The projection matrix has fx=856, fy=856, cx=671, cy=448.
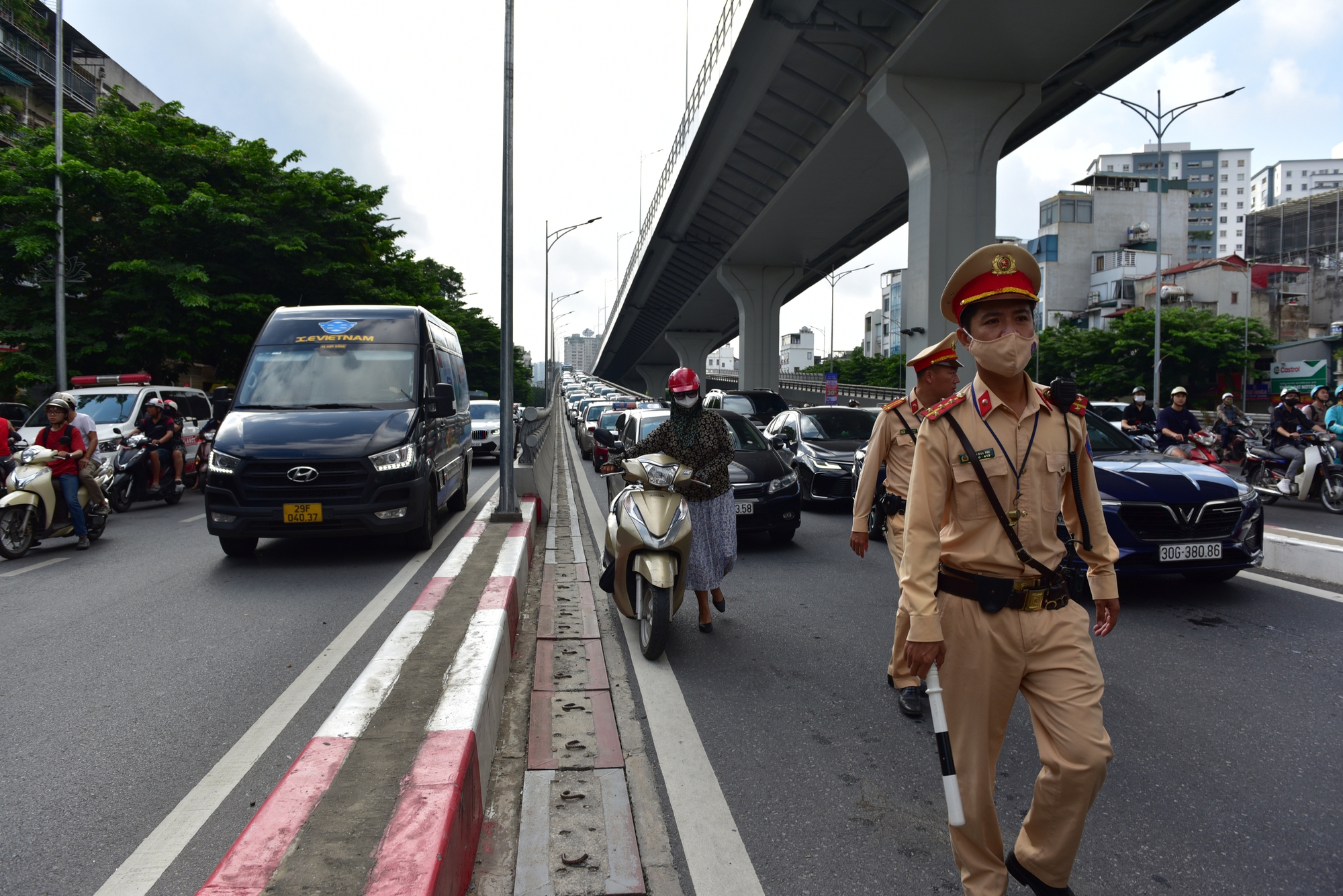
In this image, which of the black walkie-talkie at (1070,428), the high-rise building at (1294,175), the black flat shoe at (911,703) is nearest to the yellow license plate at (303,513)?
the black flat shoe at (911,703)

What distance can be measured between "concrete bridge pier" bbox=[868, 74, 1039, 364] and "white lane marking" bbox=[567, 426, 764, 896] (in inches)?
547

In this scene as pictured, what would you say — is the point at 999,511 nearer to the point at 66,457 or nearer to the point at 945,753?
the point at 945,753

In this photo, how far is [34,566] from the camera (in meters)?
7.95

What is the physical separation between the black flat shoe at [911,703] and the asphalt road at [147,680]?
8.97 ft

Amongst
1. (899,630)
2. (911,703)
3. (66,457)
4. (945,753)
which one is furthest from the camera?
(66,457)

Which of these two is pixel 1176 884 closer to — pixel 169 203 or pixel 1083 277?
pixel 169 203

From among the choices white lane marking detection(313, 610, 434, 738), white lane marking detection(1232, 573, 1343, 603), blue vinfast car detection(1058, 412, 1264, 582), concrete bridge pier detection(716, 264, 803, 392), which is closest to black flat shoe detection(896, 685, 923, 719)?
white lane marking detection(313, 610, 434, 738)

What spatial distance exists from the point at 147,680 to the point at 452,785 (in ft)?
9.52

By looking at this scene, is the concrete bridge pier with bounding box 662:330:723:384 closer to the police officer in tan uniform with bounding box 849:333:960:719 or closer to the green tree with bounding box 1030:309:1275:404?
the green tree with bounding box 1030:309:1275:404

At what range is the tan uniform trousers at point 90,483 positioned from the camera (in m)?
8.96

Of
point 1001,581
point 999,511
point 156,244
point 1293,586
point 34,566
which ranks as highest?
point 156,244

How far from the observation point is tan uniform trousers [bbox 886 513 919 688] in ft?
8.39

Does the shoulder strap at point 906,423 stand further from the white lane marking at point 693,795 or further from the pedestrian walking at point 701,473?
the white lane marking at point 693,795

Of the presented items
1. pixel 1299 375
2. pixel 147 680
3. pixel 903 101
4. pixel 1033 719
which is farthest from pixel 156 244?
pixel 1299 375
